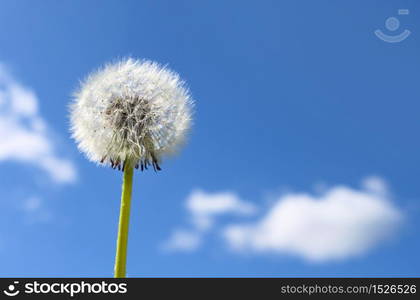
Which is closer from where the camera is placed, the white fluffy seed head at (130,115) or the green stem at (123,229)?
the green stem at (123,229)

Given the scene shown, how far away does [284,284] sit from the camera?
600 centimetres

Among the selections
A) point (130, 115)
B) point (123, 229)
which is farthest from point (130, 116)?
point (123, 229)

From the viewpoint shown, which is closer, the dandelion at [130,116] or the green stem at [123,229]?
the green stem at [123,229]

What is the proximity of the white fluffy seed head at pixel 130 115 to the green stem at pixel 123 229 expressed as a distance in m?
0.45

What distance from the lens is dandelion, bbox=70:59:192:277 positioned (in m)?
5.16

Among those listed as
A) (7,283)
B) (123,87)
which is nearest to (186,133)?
(123,87)

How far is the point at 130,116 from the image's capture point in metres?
5.27

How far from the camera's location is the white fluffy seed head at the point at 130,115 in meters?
5.17

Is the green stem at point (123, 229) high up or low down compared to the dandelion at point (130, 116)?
down

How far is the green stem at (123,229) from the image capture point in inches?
163

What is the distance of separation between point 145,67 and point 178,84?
459 mm

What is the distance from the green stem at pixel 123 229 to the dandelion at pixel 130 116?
0.33 m

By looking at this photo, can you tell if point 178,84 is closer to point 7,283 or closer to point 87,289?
point 87,289

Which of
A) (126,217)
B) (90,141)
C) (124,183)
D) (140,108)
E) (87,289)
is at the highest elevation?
(140,108)
